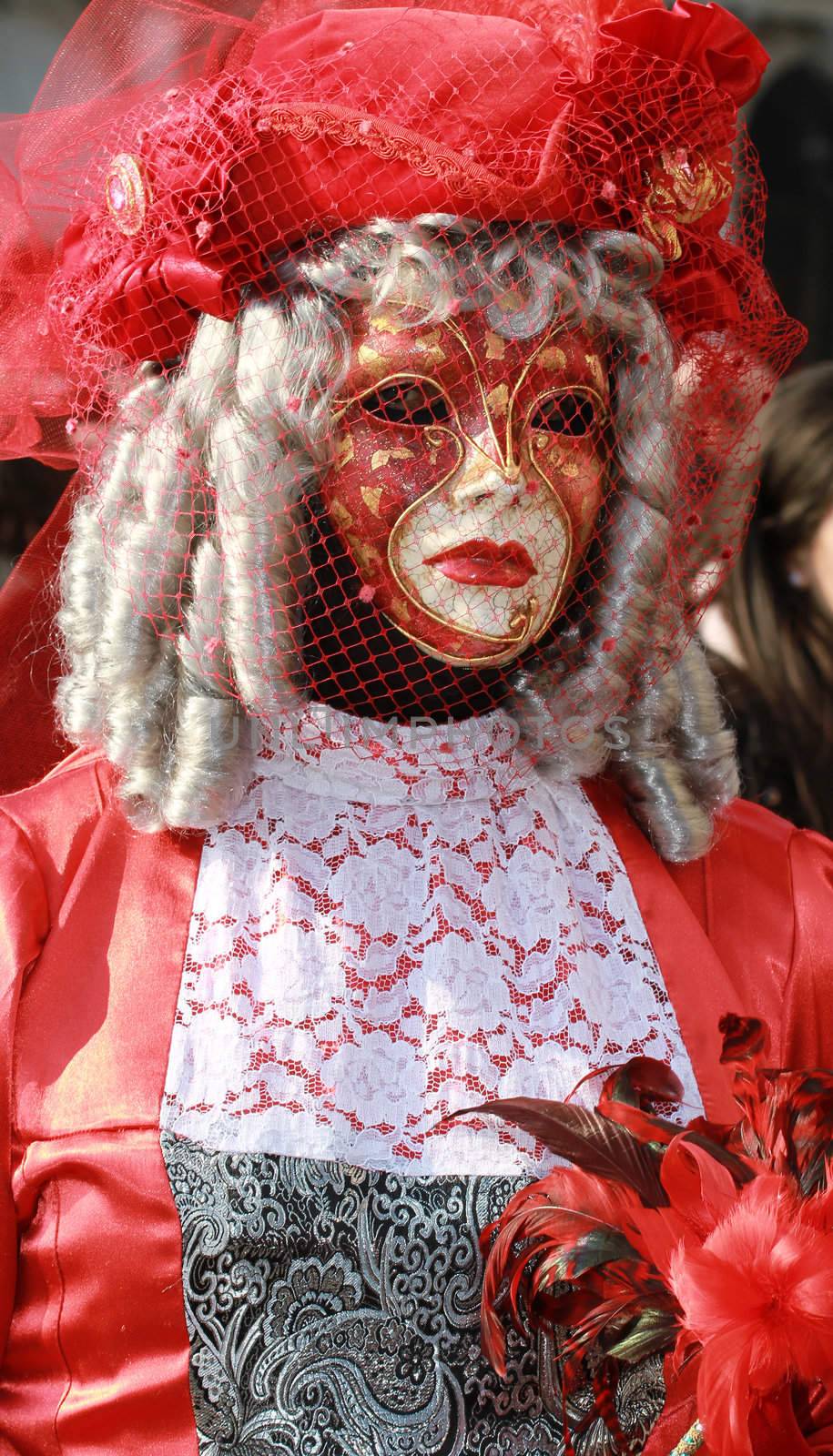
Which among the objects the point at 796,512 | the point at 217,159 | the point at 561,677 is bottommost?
the point at 796,512

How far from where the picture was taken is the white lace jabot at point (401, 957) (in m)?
1.56

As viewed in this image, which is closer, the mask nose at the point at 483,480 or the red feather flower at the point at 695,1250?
the red feather flower at the point at 695,1250

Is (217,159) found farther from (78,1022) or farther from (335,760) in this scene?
(78,1022)

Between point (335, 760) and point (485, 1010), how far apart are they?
0.33m

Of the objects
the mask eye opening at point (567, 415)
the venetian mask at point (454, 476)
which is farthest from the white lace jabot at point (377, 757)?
the mask eye opening at point (567, 415)

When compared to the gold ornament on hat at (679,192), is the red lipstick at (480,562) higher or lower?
lower

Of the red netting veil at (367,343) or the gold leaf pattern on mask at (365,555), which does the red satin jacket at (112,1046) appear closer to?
the red netting veil at (367,343)

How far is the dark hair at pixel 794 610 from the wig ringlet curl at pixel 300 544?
903 mm

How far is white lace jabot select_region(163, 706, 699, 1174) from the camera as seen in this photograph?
1.56 metres

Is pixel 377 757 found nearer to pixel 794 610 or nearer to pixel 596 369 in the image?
pixel 596 369

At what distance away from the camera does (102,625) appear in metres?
1.75

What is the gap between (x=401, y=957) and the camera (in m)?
1.67

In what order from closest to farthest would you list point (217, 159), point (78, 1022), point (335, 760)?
point (217, 159) < point (78, 1022) < point (335, 760)

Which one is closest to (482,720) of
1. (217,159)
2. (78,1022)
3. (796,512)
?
(78,1022)
